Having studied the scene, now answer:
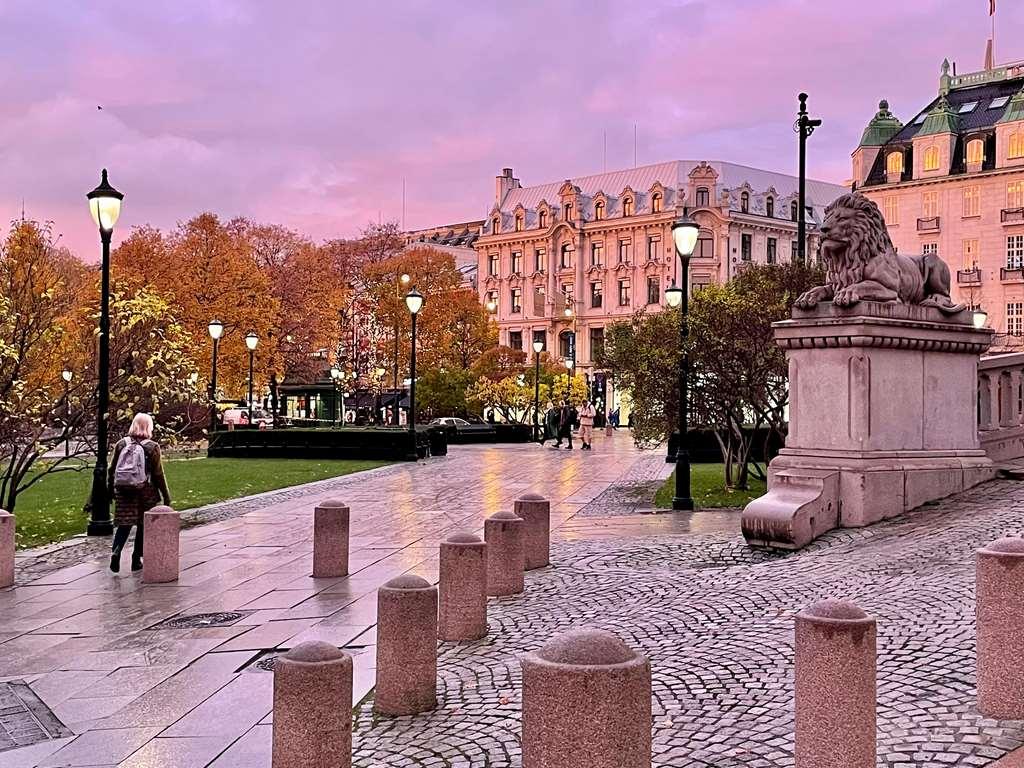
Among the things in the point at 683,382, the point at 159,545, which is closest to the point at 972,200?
the point at 683,382

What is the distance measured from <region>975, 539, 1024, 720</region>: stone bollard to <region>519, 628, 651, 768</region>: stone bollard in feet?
7.07

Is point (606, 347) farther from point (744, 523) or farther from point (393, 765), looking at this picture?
point (393, 765)

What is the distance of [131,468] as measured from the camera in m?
11.5

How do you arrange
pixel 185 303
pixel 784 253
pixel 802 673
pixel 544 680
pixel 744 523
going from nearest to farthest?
pixel 544 680 < pixel 802 673 < pixel 744 523 < pixel 185 303 < pixel 784 253

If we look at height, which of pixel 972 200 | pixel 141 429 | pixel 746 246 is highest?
pixel 972 200

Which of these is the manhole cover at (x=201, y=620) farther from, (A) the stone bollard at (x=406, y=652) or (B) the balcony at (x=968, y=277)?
(B) the balcony at (x=968, y=277)

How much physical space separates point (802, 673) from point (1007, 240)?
2726 inches

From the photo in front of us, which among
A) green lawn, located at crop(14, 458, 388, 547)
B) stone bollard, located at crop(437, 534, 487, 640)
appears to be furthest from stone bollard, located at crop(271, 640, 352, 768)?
green lawn, located at crop(14, 458, 388, 547)

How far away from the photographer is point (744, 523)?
1066 centimetres

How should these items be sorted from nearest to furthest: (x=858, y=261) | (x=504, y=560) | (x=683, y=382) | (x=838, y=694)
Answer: (x=838, y=694)
(x=504, y=560)
(x=858, y=261)
(x=683, y=382)

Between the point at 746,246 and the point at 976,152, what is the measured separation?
20.4 meters

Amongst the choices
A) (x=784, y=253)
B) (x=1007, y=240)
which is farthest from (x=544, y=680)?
(x=784, y=253)

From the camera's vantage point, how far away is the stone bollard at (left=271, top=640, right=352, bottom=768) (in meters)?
4.83

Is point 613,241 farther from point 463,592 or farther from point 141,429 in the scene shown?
point 463,592
